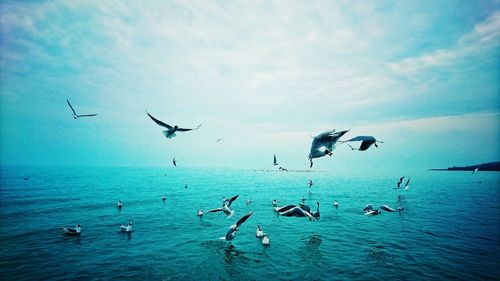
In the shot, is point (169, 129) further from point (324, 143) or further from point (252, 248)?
point (252, 248)

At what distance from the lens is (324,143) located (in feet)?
19.7

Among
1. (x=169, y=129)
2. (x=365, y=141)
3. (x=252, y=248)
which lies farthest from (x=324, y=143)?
(x=252, y=248)

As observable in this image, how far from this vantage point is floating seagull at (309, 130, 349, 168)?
5.75m

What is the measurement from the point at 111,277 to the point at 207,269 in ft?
16.8

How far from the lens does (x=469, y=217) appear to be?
2827 cm

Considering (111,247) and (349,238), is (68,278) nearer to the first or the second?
(111,247)

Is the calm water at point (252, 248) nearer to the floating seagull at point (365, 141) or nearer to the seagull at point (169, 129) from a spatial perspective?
the seagull at point (169, 129)

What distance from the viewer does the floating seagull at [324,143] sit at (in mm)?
5746

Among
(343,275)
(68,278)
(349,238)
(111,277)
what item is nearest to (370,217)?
(349,238)

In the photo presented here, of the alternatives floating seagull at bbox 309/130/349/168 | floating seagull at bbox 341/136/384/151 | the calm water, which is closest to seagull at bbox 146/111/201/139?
floating seagull at bbox 309/130/349/168

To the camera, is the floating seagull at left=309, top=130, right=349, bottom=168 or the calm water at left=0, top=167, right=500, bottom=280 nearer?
the floating seagull at left=309, top=130, right=349, bottom=168

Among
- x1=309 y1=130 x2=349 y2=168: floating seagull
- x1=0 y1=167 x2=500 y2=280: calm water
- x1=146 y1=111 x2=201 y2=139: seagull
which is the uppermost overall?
x1=146 y1=111 x2=201 y2=139: seagull

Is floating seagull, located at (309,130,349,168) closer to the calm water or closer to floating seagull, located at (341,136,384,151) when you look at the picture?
floating seagull, located at (341,136,384,151)

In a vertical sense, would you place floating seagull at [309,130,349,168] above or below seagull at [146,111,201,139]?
below
